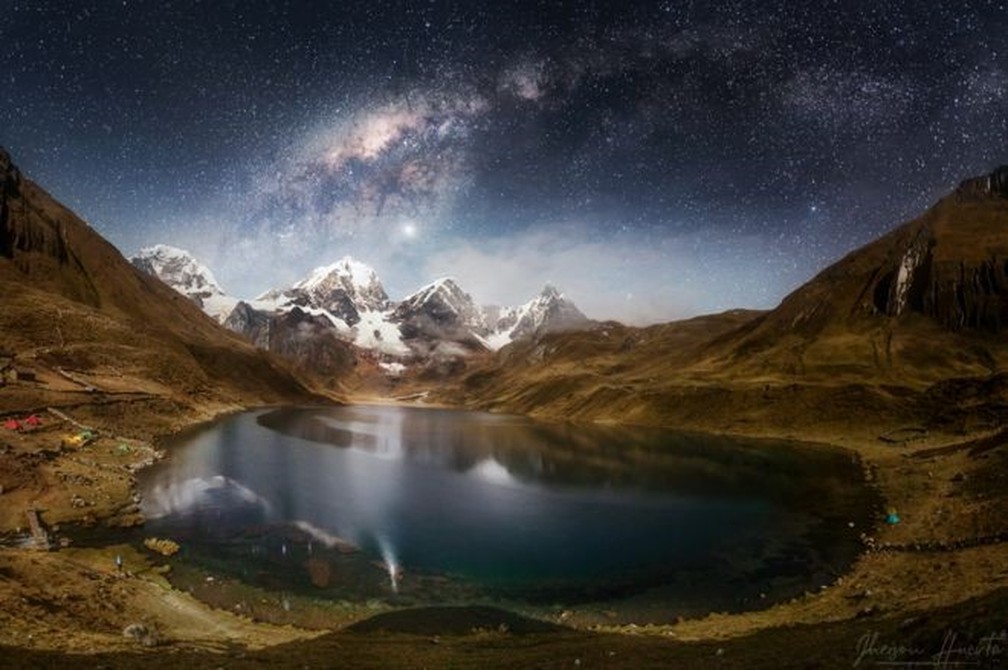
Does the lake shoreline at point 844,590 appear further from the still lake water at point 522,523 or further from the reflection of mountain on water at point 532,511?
the reflection of mountain on water at point 532,511

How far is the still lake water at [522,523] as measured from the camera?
4303 cm

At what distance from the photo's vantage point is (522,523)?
63.1 meters

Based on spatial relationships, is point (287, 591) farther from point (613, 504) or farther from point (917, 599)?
point (613, 504)

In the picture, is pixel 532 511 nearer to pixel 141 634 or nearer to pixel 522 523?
pixel 522 523

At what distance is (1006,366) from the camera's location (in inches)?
6304

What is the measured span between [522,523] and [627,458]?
54.2 meters

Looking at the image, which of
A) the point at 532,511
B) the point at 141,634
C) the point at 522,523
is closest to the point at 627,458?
the point at 532,511

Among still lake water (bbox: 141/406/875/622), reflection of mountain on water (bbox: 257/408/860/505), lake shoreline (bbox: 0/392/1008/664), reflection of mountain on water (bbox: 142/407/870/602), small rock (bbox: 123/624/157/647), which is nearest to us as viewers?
lake shoreline (bbox: 0/392/1008/664)

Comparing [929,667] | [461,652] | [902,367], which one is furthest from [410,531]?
[902,367]

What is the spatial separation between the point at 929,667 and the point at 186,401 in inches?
6826

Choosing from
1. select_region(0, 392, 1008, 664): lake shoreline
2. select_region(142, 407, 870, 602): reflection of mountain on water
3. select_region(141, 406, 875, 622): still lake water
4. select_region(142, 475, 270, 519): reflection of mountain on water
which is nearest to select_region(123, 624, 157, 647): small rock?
select_region(0, 392, 1008, 664): lake shoreline

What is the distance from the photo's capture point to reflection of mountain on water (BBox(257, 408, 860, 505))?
8550cm

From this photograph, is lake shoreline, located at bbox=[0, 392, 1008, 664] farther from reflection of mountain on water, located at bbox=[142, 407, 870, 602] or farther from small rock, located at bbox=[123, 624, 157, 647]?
reflection of mountain on water, located at bbox=[142, 407, 870, 602]

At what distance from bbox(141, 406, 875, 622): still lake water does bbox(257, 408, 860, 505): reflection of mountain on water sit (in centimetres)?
74
